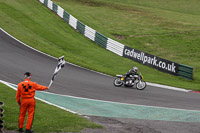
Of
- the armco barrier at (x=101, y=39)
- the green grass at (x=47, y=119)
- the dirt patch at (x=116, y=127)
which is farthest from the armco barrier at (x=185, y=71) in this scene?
the green grass at (x=47, y=119)

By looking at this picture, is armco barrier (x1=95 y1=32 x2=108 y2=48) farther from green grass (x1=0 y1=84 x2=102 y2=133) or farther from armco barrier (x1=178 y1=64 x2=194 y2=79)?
green grass (x1=0 y1=84 x2=102 y2=133)

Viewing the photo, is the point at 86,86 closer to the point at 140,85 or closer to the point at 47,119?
the point at 140,85

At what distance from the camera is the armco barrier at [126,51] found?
2694cm

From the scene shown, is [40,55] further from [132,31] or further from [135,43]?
[132,31]

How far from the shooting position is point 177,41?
37000 mm

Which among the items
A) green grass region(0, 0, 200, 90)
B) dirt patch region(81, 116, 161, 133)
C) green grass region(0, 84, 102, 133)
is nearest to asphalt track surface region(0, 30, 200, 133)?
dirt patch region(81, 116, 161, 133)

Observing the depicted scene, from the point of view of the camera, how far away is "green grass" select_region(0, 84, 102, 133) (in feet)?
36.3

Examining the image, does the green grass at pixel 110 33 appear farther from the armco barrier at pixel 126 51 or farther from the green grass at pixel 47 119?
the green grass at pixel 47 119

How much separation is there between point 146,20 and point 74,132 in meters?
36.7

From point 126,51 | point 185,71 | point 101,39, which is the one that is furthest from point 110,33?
point 185,71

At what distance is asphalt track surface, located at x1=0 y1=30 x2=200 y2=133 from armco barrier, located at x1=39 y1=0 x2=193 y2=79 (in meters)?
5.75

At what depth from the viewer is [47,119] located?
12.1m

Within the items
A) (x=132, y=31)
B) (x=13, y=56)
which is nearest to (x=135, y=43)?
(x=132, y=31)

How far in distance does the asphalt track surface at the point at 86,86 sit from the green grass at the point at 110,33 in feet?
7.50
